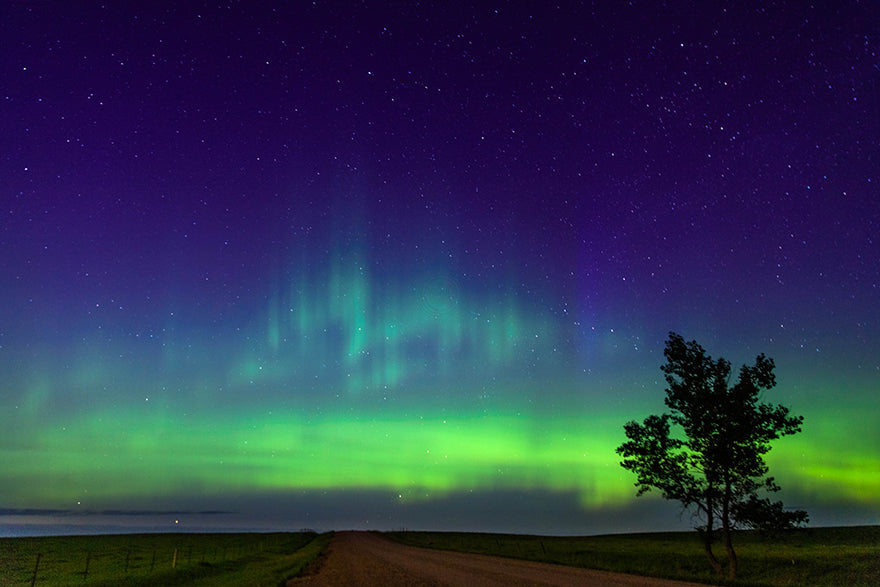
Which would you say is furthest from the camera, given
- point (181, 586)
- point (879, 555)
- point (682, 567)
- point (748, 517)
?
point (879, 555)

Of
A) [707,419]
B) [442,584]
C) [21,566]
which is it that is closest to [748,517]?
[707,419]

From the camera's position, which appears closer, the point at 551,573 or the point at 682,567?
the point at 551,573

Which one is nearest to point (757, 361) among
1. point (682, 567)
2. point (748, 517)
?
point (748, 517)

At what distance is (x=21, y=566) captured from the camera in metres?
65.1

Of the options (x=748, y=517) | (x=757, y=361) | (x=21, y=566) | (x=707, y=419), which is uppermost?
(x=757, y=361)

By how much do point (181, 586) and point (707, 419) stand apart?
29.6m

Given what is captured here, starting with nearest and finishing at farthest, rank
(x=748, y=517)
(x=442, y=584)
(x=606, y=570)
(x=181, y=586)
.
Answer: (x=442, y=584) → (x=606, y=570) → (x=181, y=586) → (x=748, y=517)

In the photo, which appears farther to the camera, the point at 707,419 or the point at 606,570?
the point at 707,419

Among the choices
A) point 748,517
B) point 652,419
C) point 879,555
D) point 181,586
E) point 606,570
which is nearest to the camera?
point 606,570

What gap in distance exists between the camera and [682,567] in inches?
1622

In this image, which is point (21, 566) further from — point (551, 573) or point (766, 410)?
point (766, 410)

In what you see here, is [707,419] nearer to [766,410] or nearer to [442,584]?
[766,410]

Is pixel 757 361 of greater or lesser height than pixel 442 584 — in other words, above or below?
above

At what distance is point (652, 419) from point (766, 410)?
6281 millimetres
